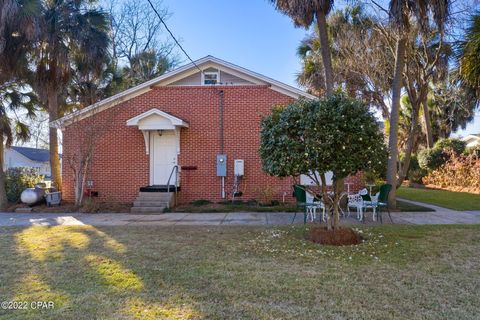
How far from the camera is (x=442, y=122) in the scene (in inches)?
1133

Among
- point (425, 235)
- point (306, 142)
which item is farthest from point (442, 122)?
point (306, 142)

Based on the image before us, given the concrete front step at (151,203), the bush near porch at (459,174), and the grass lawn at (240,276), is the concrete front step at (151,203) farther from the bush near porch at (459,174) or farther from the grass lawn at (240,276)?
the bush near porch at (459,174)

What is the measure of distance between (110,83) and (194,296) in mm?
17041

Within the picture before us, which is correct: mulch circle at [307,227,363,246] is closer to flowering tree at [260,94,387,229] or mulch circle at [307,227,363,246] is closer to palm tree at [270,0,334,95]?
flowering tree at [260,94,387,229]

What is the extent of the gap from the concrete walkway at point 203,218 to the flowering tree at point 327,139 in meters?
3.00

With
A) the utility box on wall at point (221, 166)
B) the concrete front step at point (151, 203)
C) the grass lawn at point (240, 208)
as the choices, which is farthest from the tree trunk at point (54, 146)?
the utility box on wall at point (221, 166)

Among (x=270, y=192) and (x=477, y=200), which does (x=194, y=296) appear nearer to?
(x=270, y=192)

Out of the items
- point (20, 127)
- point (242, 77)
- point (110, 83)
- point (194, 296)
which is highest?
point (110, 83)

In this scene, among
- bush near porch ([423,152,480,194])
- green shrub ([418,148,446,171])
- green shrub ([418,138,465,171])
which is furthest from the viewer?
green shrub ([418,148,446,171])

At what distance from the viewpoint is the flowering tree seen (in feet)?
20.5

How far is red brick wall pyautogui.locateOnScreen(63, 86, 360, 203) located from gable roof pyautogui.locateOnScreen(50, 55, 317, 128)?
227 mm

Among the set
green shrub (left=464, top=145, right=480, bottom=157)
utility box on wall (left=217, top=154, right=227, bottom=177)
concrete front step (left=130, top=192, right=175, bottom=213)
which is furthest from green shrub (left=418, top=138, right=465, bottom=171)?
concrete front step (left=130, top=192, right=175, bottom=213)

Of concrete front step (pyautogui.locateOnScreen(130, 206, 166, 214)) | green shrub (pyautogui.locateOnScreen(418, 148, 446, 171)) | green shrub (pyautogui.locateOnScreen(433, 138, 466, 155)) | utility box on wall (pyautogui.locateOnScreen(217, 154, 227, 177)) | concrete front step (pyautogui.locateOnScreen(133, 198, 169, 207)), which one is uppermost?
green shrub (pyautogui.locateOnScreen(433, 138, 466, 155))

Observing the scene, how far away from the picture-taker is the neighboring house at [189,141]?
1288 centimetres
